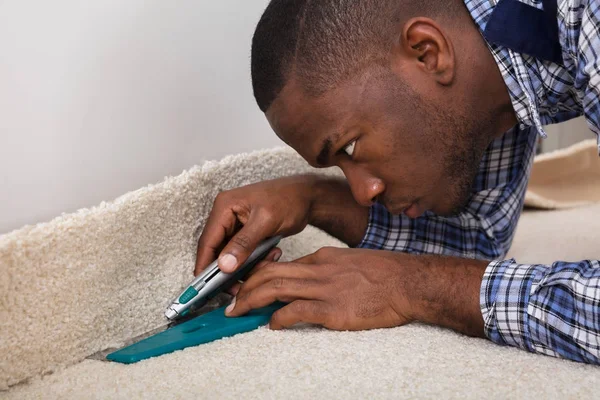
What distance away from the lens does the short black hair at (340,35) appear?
0.86 m

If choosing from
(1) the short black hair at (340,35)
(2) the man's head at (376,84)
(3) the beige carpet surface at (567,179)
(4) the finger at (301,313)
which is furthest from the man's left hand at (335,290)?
(3) the beige carpet surface at (567,179)

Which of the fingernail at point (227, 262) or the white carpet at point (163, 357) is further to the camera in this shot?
the fingernail at point (227, 262)

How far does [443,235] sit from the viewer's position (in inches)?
47.3

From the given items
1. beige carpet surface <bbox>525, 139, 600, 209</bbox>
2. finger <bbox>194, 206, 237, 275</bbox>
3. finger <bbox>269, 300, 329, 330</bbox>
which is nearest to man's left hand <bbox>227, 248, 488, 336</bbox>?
finger <bbox>269, 300, 329, 330</bbox>

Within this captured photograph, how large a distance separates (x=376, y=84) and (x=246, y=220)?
0.95ft

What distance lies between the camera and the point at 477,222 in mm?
1188

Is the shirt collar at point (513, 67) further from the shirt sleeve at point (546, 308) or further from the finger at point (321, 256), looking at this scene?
the finger at point (321, 256)

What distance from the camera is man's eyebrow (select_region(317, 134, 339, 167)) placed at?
2.92 feet

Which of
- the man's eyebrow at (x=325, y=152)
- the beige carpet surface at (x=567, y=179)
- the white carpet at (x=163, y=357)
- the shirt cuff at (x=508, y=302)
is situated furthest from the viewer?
the beige carpet surface at (x=567, y=179)

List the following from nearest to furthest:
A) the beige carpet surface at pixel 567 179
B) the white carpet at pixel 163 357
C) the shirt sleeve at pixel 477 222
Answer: the white carpet at pixel 163 357 → the shirt sleeve at pixel 477 222 → the beige carpet surface at pixel 567 179

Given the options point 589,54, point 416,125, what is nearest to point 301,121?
point 416,125

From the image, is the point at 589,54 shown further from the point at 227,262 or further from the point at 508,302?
the point at 227,262

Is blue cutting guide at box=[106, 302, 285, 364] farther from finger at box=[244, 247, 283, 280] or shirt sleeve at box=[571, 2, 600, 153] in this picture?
shirt sleeve at box=[571, 2, 600, 153]

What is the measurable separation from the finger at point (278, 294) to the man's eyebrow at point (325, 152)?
6.9 inches
